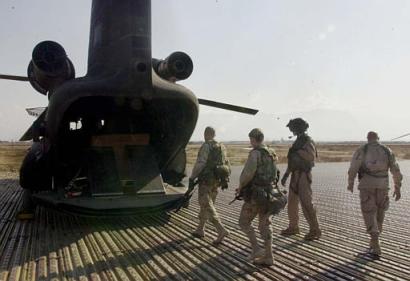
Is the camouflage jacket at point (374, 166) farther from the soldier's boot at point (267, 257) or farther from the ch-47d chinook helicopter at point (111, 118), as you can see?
the ch-47d chinook helicopter at point (111, 118)

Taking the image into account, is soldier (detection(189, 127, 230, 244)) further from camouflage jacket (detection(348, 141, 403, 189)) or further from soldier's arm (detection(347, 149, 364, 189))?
camouflage jacket (detection(348, 141, 403, 189))

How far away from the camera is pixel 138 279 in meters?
4.69

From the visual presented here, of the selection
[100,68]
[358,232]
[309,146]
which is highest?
[100,68]

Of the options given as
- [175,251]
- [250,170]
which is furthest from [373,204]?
[175,251]

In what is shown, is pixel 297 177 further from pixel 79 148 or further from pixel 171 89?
pixel 79 148

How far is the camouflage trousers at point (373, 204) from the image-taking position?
5.77 m

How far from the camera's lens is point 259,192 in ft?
16.9

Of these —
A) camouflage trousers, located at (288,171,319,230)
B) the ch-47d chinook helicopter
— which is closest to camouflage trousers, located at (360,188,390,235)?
camouflage trousers, located at (288,171,319,230)

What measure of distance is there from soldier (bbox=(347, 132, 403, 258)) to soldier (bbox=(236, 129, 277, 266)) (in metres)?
1.62

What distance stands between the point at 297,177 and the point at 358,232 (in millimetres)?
1812

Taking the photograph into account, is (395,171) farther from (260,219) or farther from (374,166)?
(260,219)

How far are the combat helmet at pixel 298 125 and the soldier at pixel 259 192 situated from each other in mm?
1514

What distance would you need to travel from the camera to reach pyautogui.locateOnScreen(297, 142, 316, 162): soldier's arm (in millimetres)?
6546

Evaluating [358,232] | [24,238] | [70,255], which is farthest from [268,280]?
[24,238]
